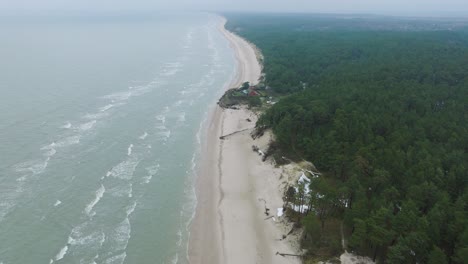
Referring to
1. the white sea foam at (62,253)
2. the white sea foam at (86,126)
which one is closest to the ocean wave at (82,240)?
the white sea foam at (62,253)

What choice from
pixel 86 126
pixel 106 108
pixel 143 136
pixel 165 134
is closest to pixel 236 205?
pixel 165 134

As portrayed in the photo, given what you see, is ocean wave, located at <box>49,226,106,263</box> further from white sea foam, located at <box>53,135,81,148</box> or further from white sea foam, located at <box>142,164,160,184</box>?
white sea foam, located at <box>53,135,81,148</box>

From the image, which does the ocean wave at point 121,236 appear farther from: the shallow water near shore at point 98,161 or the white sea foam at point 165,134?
the white sea foam at point 165,134

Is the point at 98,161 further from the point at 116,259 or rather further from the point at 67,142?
the point at 116,259

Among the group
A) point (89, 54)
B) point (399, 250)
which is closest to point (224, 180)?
point (399, 250)

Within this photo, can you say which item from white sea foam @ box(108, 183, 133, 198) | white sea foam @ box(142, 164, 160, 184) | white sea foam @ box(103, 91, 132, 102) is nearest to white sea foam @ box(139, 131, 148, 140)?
white sea foam @ box(142, 164, 160, 184)
